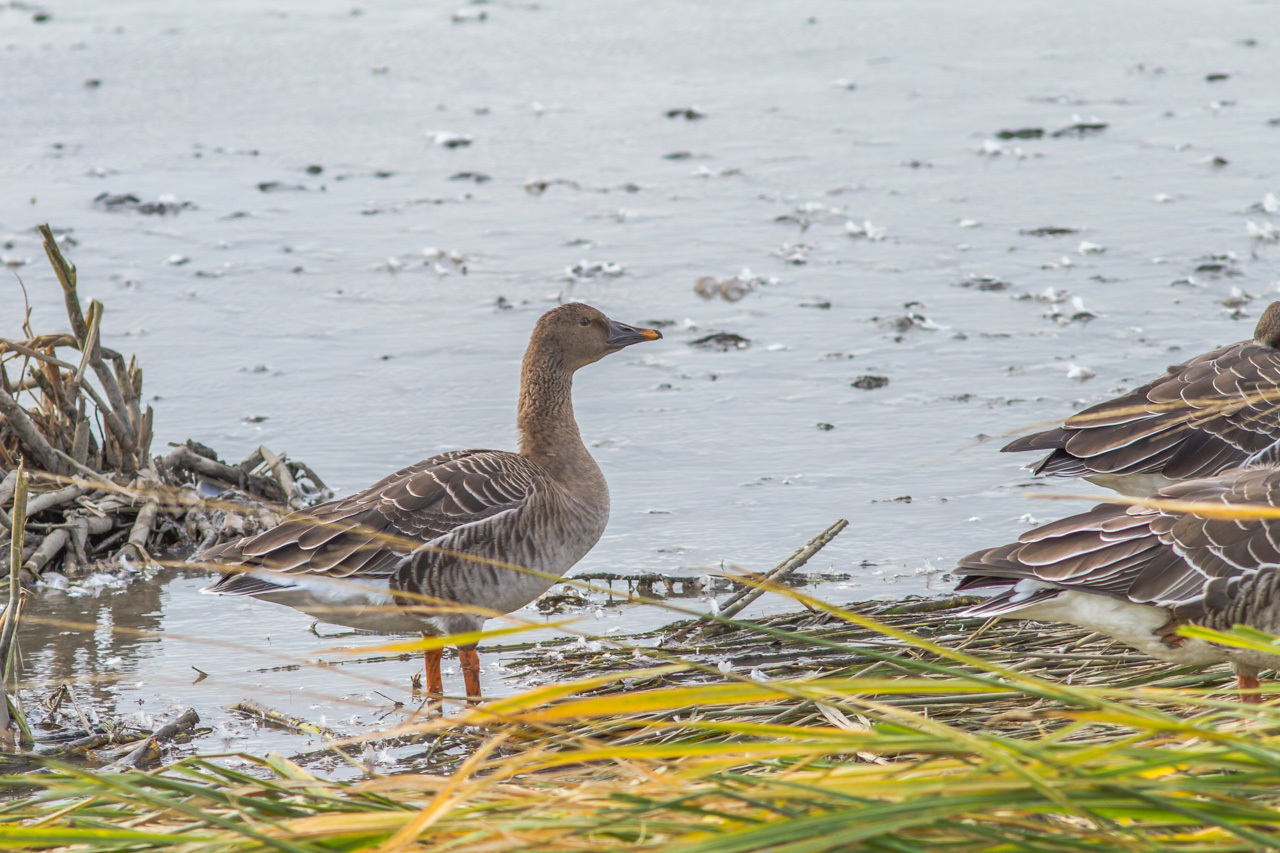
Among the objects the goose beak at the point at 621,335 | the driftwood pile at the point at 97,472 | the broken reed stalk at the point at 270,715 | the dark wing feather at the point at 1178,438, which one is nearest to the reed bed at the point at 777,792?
the broken reed stalk at the point at 270,715

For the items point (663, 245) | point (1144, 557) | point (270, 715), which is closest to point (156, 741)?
point (270, 715)

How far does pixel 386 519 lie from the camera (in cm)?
546

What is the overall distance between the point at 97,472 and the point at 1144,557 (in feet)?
16.3

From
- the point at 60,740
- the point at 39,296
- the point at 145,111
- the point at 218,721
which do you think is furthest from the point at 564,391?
the point at 145,111

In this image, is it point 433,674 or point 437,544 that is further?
point 437,544

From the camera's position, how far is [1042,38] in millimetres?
17594

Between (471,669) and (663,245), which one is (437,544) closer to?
(471,669)

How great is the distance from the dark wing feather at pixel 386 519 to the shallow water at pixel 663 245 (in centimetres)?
46

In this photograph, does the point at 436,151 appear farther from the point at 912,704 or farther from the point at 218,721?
the point at 912,704

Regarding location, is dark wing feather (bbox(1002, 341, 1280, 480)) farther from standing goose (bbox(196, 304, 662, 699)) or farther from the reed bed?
the reed bed

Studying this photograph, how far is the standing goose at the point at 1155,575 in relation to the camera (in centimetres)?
423

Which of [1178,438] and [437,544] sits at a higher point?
[1178,438]

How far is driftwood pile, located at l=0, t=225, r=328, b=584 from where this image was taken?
6363 millimetres

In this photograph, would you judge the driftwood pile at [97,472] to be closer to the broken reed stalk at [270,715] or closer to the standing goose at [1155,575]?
the broken reed stalk at [270,715]
